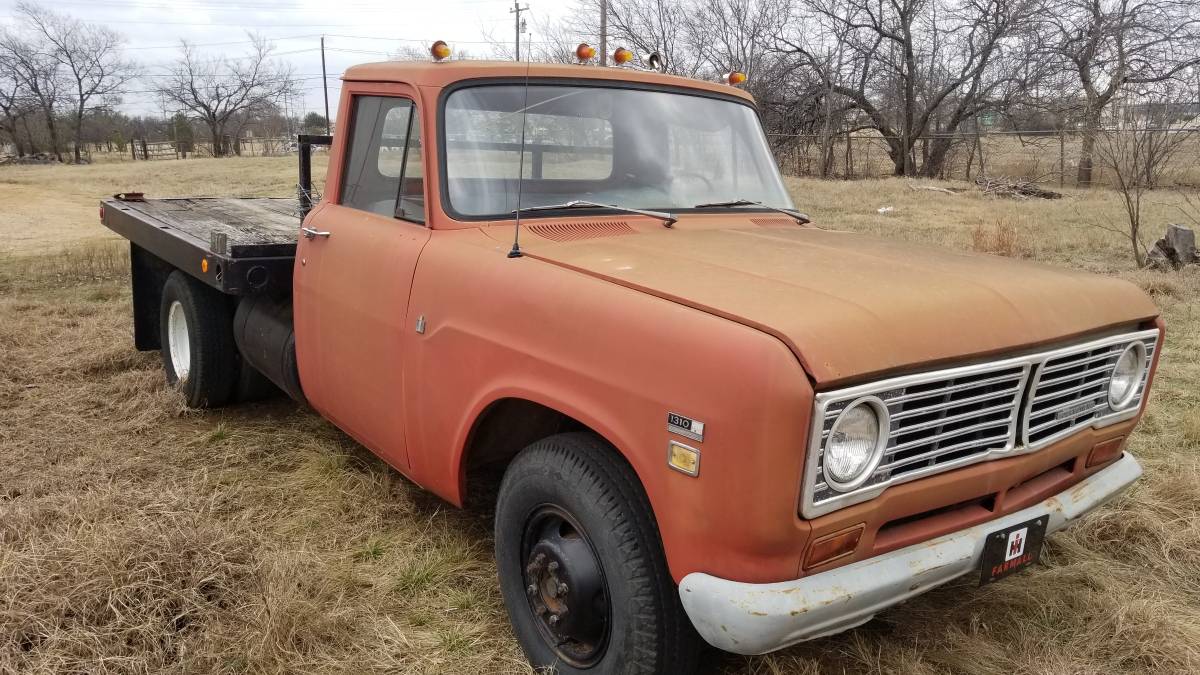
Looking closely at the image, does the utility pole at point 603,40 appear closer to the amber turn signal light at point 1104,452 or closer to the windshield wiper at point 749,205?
the windshield wiper at point 749,205

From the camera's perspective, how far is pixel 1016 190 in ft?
65.6

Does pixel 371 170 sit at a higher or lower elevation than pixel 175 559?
higher

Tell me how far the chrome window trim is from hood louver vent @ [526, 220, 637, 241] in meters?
1.29

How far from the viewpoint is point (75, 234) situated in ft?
46.5

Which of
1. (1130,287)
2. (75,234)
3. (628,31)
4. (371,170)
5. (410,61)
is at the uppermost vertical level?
(628,31)

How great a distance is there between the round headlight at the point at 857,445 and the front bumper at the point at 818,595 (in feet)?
0.79

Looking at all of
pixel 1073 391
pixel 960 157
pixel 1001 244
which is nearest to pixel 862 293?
pixel 1073 391

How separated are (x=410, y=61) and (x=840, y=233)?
188 centimetres

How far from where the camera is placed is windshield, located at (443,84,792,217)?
10.1ft

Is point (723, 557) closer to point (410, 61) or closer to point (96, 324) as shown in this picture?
point (410, 61)

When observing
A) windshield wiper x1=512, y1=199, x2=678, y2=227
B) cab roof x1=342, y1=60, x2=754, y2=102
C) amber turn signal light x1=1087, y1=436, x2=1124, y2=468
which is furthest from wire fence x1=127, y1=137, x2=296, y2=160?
amber turn signal light x1=1087, y1=436, x2=1124, y2=468

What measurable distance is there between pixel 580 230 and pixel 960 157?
25.7m

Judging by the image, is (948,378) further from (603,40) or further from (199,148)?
(199,148)

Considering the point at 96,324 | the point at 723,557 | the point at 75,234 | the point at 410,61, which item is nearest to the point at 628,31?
the point at 75,234
